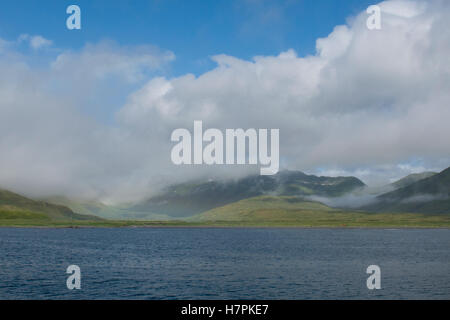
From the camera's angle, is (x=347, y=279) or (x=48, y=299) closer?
(x=48, y=299)

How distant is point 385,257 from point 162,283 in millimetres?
85141

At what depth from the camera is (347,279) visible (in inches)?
3494
